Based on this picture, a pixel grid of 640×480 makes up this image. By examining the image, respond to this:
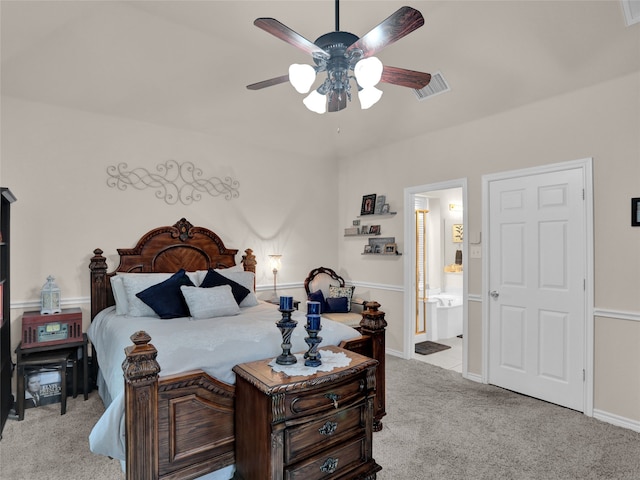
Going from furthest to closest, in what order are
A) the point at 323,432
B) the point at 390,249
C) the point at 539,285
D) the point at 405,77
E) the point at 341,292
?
the point at 341,292, the point at 390,249, the point at 539,285, the point at 405,77, the point at 323,432

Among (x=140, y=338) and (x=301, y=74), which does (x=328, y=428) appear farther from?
(x=301, y=74)

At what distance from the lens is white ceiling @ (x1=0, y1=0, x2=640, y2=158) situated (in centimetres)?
275

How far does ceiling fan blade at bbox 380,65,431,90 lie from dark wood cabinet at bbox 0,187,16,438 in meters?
2.81

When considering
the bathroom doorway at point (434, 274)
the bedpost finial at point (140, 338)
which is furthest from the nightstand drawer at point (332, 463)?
the bathroom doorway at point (434, 274)

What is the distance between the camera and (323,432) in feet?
6.61

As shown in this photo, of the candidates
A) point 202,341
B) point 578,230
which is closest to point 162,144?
point 202,341

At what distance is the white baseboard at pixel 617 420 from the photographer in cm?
285

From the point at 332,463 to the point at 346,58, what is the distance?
2.20m

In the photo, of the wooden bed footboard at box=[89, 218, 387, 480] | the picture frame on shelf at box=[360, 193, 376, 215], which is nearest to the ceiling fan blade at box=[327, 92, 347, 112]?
the wooden bed footboard at box=[89, 218, 387, 480]

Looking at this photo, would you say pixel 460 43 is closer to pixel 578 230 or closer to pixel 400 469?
pixel 578 230

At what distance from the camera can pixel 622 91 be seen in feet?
9.63

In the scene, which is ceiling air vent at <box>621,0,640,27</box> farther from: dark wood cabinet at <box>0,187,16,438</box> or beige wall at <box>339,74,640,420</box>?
dark wood cabinet at <box>0,187,16,438</box>

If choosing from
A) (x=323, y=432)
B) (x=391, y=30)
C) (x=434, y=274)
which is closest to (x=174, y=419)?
(x=323, y=432)

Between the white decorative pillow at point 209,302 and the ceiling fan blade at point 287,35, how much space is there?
2190 mm
